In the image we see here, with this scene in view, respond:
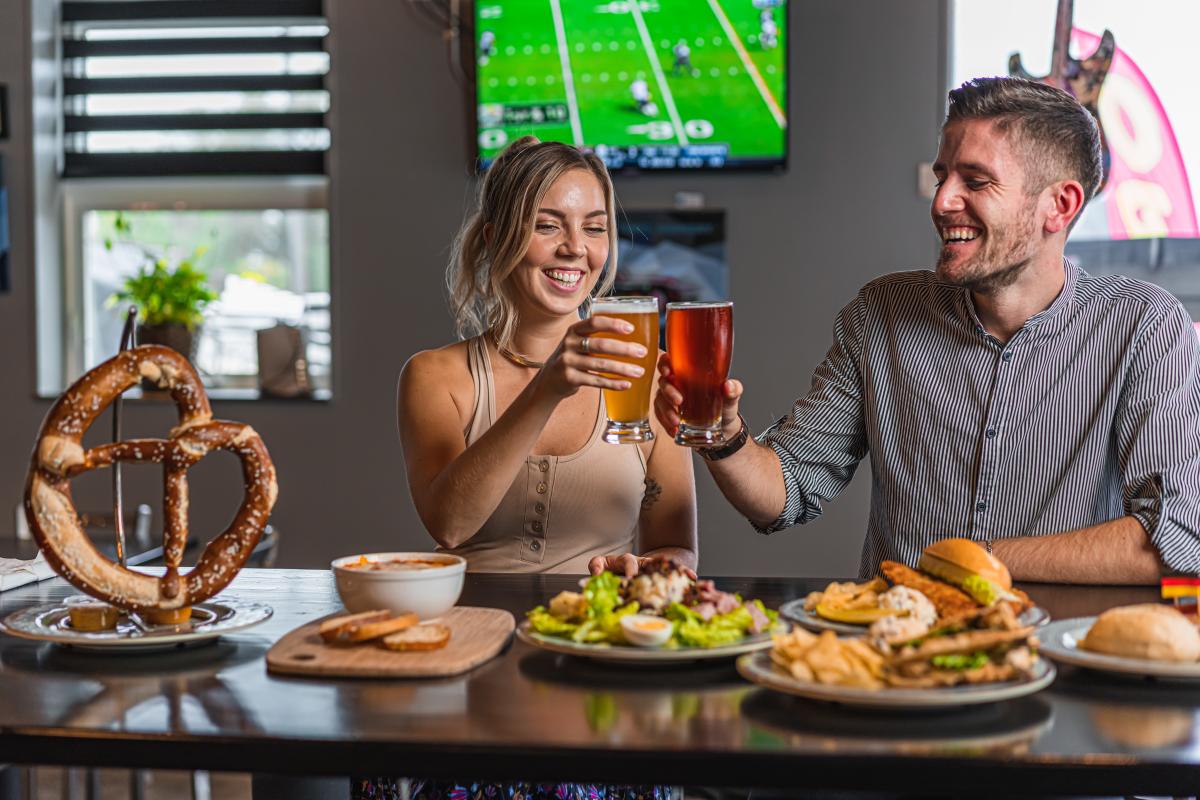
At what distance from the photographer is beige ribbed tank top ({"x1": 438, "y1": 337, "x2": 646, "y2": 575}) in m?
2.01

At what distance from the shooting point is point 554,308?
2.06 meters

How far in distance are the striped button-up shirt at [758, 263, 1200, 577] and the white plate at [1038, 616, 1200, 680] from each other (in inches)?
25.0

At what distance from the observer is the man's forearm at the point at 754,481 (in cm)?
190

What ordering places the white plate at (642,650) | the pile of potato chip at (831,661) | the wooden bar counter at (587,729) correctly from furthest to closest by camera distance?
1. the white plate at (642,650)
2. the pile of potato chip at (831,661)
3. the wooden bar counter at (587,729)

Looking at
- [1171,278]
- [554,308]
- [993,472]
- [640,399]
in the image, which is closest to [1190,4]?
[1171,278]

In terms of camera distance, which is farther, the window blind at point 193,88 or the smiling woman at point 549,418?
the window blind at point 193,88

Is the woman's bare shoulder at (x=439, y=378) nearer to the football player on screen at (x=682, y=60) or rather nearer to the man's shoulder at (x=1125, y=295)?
the man's shoulder at (x=1125, y=295)

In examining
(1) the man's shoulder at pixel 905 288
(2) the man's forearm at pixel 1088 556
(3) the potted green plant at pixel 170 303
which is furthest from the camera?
(3) the potted green plant at pixel 170 303

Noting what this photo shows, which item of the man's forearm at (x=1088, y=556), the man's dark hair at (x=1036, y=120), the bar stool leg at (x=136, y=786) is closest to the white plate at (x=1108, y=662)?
the man's forearm at (x=1088, y=556)

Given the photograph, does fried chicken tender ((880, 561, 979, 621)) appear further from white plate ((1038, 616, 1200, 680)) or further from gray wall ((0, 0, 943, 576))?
gray wall ((0, 0, 943, 576))

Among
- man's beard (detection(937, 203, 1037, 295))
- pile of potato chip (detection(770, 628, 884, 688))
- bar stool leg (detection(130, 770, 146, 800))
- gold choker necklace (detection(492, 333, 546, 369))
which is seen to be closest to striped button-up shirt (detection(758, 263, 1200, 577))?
man's beard (detection(937, 203, 1037, 295))

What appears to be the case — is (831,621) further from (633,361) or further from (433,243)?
(433,243)

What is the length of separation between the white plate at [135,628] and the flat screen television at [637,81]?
257cm

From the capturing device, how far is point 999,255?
76.0 inches
